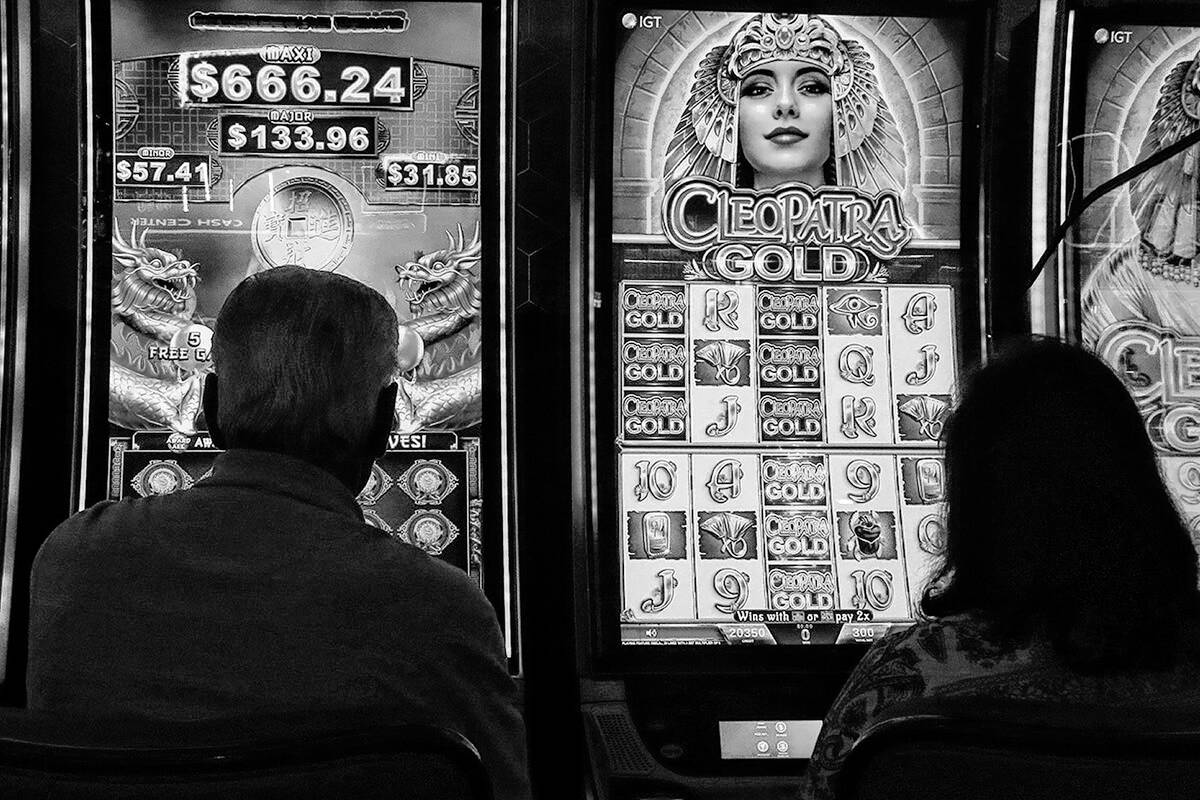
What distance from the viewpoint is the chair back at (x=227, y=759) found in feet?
3.46

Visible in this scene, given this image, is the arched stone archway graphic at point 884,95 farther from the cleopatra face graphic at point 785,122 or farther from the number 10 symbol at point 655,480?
the number 10 symbol at point 655,480

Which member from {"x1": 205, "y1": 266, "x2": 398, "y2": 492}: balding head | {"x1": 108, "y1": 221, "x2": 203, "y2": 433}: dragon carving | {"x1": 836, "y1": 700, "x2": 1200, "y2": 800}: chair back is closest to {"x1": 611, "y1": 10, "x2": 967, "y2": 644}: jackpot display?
{"x1": 108, "y1": 221, "x2": 203, "y2": 433}: dragon carving

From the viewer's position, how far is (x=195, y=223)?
2639mm

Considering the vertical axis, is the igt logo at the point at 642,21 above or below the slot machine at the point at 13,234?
above

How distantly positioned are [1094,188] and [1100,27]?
36 cm

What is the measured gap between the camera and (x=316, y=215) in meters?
2.69

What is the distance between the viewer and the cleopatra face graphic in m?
2.74

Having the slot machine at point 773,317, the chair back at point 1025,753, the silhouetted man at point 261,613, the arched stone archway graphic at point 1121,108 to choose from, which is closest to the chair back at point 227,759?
the silhouetted man at point 261,613

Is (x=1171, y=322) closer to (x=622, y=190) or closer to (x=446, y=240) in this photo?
(x=622, y=190)

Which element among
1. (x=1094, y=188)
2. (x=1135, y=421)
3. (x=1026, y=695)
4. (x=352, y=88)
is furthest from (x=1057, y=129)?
(x=1026, y=695)

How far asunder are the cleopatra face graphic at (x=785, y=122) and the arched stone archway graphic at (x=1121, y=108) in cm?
61

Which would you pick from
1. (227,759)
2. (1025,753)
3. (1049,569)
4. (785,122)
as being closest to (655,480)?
(785,122)

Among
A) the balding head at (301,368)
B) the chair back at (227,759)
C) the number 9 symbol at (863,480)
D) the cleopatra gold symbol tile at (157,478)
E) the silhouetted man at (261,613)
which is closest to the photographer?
the chair back at (227,759)

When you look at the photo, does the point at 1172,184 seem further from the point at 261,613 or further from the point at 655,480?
the point at 261,613
